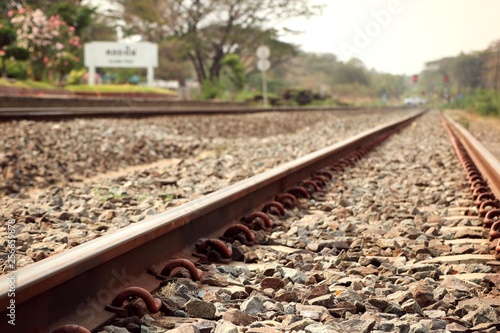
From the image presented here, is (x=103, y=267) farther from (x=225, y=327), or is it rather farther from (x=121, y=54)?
(x=121, y=54)

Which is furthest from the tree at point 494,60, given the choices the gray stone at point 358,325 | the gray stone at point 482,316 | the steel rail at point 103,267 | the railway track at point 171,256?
the gray stone at point 358,325

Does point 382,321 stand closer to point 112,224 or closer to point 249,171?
point 112,224

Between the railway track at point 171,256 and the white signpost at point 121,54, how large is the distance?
2471 centimetres

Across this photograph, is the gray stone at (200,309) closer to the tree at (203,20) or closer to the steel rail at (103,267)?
the steel rail at (103,267)

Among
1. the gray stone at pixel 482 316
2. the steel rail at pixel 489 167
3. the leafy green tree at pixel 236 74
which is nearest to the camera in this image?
the gray stone at pixel 482 316

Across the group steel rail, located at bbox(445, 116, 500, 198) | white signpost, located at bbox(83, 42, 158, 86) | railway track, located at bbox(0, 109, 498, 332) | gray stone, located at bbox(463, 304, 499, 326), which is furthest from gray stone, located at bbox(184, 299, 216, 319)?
white signpost, located at bbox(83, 42, 158, 86)

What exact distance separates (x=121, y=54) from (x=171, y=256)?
2689 centimetres

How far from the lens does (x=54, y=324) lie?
5.68 ft

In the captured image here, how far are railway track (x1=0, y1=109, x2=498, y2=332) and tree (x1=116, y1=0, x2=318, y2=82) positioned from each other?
35270 mm

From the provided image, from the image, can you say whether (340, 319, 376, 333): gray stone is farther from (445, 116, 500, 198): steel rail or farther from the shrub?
the shrub

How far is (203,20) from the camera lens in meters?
39.7

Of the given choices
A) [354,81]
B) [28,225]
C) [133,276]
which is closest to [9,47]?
[28,225]

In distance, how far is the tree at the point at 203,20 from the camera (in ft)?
127

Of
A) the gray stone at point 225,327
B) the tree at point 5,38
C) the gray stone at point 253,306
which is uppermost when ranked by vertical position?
the tree at point 5,38
